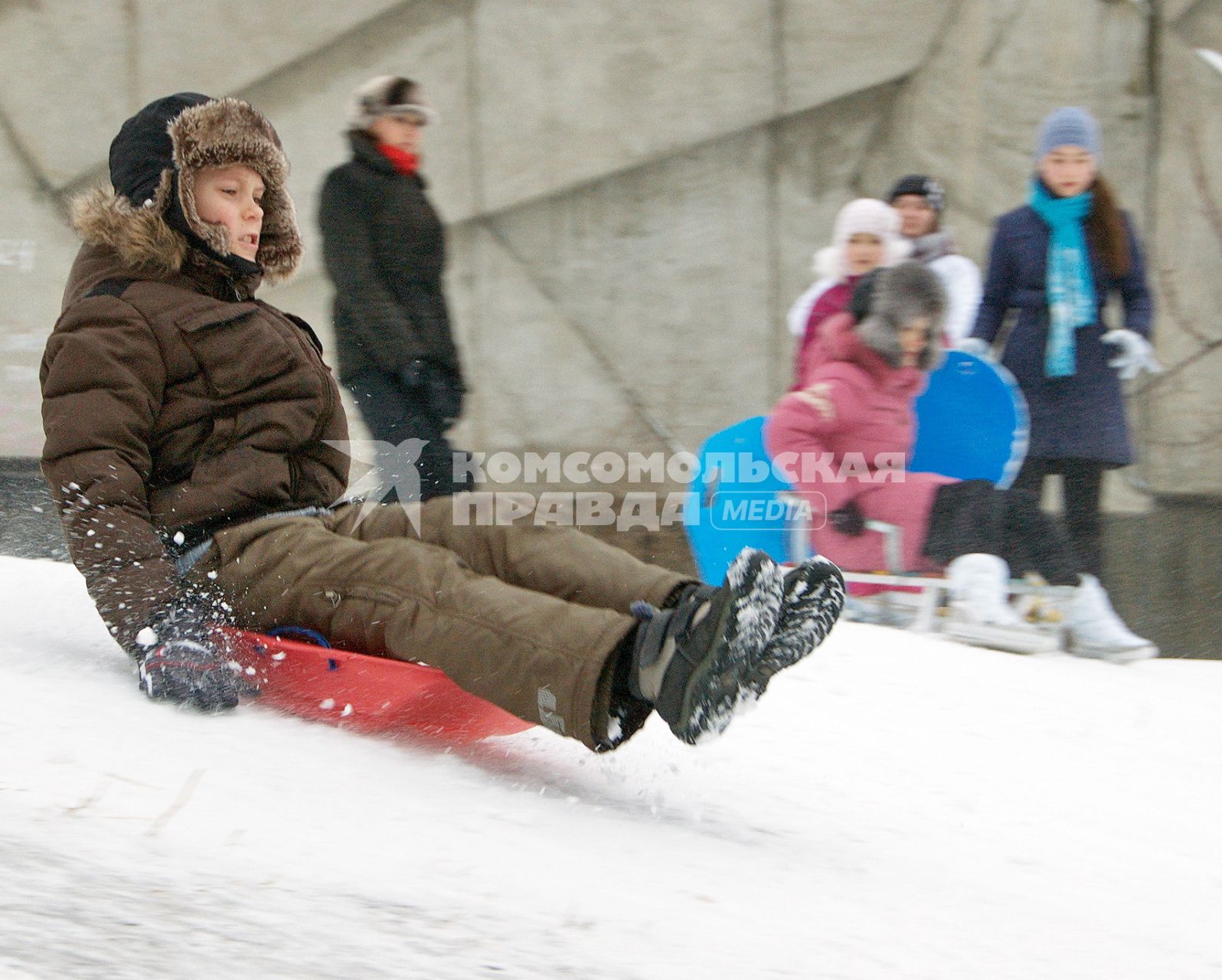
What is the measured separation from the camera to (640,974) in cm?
117

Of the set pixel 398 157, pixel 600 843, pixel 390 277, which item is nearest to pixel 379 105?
pixel 398 157

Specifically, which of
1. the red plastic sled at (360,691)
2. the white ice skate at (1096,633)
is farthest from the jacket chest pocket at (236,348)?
the white ice skate at (1096,633)

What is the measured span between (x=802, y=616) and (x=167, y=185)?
3.87 feet

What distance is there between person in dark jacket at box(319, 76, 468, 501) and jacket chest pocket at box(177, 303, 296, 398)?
48.7 inches

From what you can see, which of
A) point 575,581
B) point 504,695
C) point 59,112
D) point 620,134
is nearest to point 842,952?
point 504,695

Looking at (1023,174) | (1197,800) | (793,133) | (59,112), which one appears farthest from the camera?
(59,112)

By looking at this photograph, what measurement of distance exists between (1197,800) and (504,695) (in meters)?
1.14

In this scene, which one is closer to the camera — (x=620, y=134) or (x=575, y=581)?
(x=575, y=581)

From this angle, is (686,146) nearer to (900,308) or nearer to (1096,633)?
(900,308)

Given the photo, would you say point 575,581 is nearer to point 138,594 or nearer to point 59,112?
point 138,594

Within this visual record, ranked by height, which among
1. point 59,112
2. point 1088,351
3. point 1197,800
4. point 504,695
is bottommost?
point 1197,800

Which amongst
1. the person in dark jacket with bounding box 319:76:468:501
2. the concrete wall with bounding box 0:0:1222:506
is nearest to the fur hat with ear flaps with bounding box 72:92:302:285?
the person in dark jacket with bounding box 319:76:468:501

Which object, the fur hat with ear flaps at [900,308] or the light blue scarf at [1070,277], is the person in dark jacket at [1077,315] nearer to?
the light blue scarf at [1070,277]

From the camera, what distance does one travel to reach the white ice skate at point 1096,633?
3.21 meters
